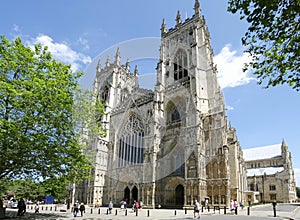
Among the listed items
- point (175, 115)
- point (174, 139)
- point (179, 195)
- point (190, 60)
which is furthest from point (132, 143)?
point (190, 60)

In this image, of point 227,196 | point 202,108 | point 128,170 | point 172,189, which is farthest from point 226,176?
point 128,170

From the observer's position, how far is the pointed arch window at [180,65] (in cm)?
3428

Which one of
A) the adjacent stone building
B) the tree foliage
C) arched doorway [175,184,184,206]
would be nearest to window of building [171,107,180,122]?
arched doorway [175,184,184,206]

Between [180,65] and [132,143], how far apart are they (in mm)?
14588

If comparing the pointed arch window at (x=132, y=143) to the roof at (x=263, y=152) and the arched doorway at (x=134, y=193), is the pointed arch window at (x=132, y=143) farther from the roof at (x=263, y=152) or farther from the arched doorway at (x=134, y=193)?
the roof at (x=263, y=152)

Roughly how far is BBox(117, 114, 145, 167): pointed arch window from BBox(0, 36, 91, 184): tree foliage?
57.1 feet

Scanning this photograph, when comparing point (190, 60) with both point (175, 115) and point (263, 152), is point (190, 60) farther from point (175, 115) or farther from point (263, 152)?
point (263, 152)

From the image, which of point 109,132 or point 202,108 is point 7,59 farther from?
point 109,132

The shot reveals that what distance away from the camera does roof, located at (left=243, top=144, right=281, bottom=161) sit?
63.3 m

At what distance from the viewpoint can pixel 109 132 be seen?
1448 inches

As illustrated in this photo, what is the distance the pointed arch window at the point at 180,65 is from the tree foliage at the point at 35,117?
22841 millimetres

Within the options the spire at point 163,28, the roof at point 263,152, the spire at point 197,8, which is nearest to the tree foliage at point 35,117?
the spire at point 197,8

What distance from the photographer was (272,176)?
2051 inches

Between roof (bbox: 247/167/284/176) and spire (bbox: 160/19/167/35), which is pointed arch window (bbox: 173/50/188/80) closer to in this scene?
spire (bbox: 160/19/167/35)
